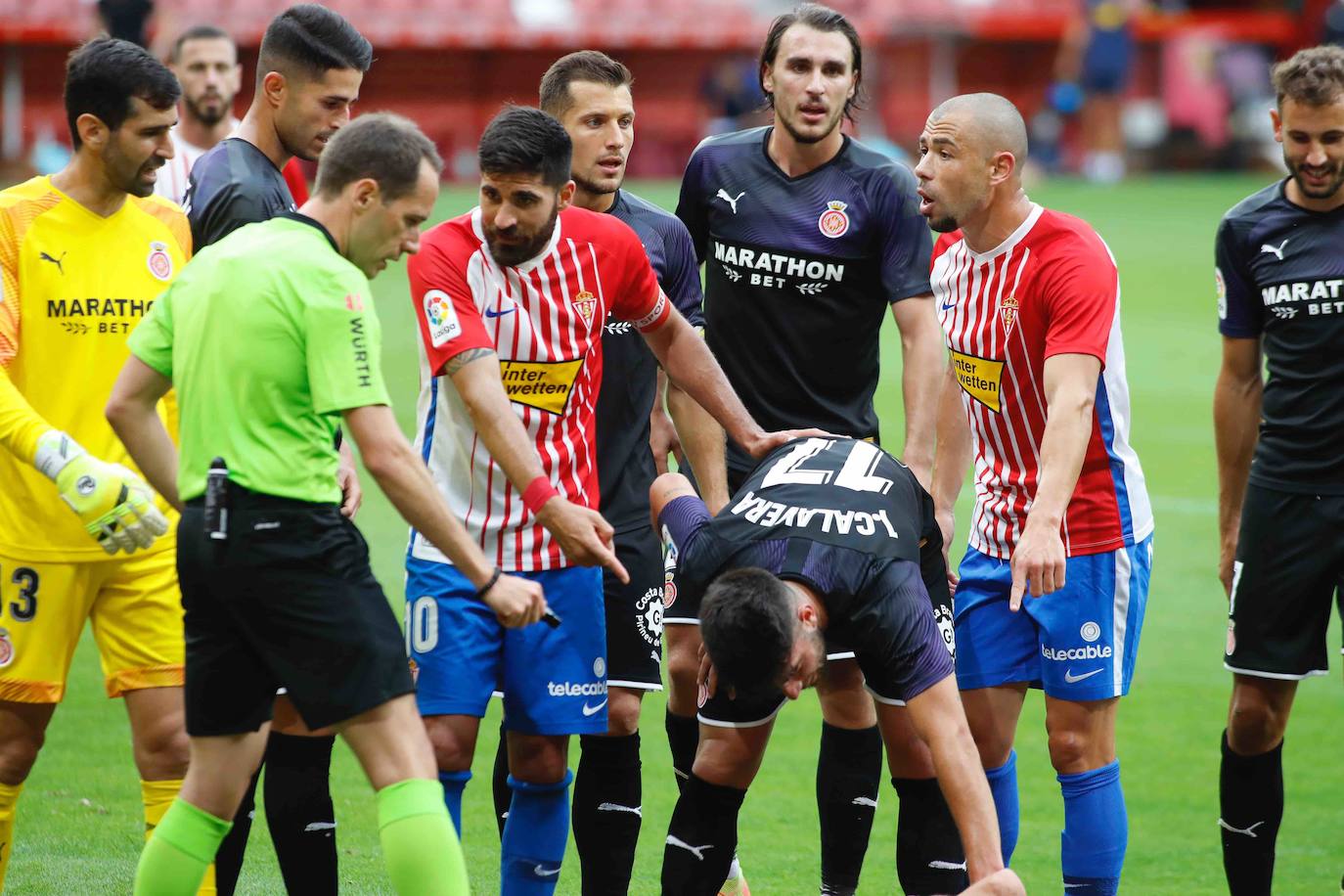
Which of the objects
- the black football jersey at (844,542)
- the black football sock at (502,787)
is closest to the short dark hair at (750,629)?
the black football jersey at (844,542)

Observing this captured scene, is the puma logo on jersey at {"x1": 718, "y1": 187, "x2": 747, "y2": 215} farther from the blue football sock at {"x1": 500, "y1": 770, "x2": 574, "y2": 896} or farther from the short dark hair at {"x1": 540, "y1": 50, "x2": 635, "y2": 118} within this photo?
the blue football sock at {"x1": 500, "y1": 770, "x2": 574, "y2": 896}

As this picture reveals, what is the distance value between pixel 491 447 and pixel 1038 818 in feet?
9.71

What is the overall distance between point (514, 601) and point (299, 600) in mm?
512

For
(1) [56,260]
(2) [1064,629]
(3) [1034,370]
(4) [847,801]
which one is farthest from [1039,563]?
(1) [56,260]

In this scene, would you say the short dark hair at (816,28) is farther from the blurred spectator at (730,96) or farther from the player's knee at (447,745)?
the blurred spectator at (730,96)

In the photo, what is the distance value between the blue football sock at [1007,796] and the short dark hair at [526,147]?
2142 millimetres

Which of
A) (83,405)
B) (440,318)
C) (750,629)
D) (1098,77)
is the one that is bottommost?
(750,629)

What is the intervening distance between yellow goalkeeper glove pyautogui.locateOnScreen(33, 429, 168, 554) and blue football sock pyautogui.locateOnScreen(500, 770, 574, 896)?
1.23 metres

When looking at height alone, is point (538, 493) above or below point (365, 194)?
below

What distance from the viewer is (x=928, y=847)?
507 cm

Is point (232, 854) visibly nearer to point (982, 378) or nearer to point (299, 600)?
point (299, 600)

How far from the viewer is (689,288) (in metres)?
5.51

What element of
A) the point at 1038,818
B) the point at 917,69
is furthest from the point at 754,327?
the point at 917,69

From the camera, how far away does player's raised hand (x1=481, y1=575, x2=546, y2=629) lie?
4.16 m
